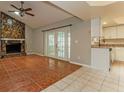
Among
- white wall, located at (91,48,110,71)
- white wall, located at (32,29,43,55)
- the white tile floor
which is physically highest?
white wall, located at (32,29,43,55)

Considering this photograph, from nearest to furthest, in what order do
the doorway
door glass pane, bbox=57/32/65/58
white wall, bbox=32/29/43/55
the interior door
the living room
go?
1. the living room
2. the doorway
3. door glass pane, bbox=57/32/65/58
4. the interior door
5. white wall, bbox=32/29/43/55

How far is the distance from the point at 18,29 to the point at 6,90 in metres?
6.98

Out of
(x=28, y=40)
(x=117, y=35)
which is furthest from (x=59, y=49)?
(x=28, y=40)

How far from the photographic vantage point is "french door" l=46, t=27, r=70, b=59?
6372 mm

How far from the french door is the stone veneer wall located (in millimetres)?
2511

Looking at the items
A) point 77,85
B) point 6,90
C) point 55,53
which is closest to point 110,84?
point 77,85

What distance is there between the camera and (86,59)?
510cm

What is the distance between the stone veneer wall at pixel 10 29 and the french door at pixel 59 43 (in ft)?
8.24

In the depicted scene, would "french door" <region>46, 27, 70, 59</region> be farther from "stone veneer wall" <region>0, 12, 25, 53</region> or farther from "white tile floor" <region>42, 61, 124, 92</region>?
"white tile floor" <region>42, 61, 124, 92</region>

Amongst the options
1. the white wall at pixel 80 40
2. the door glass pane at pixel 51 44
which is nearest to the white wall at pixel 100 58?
the white wall at pixel 80 40

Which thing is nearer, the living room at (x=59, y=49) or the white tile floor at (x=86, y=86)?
the white tile floor at (x=86, y=86)

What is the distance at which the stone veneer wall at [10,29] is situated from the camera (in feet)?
26.2

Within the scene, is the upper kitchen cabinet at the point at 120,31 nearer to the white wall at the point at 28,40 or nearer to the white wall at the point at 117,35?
the white wall at the point at 117,35

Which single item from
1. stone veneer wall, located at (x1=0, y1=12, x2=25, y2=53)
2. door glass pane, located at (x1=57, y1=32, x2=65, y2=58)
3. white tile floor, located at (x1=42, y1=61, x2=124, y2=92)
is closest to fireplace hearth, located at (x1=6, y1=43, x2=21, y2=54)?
stone veneer wall, located at (x1=0, y1=12, x2=25, y2=53)
